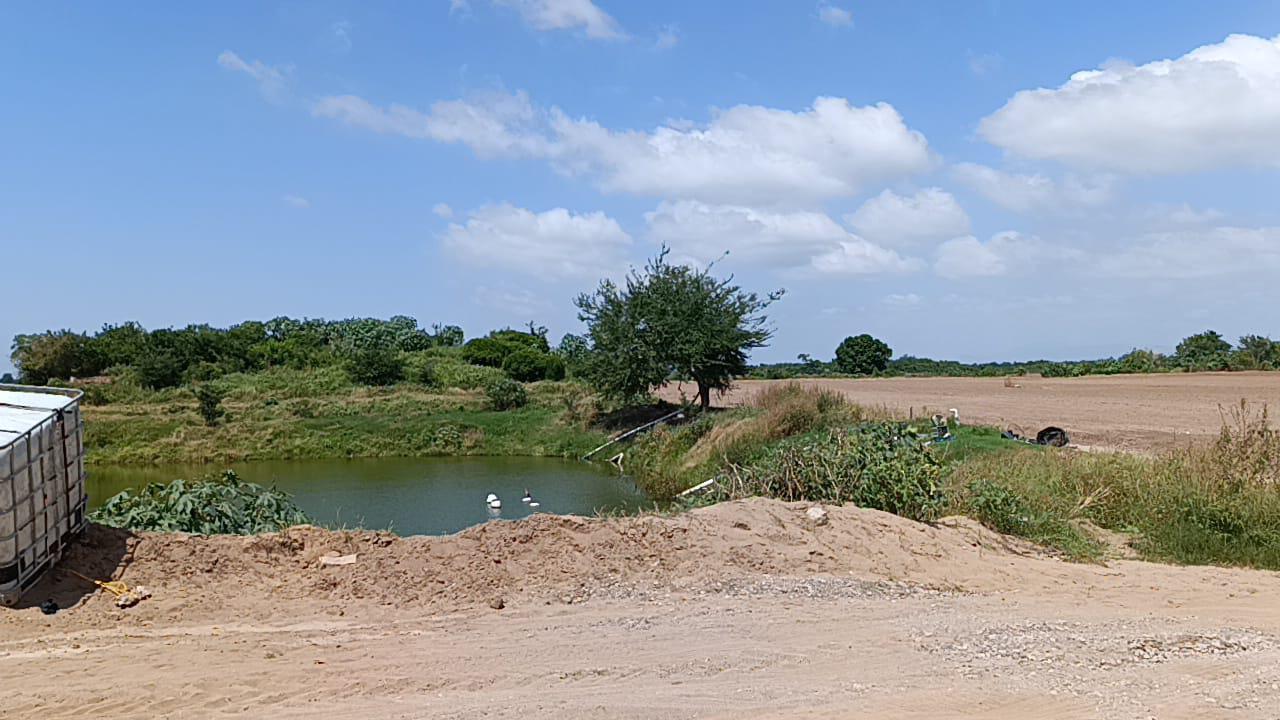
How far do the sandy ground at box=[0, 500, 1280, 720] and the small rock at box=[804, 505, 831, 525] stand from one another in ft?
0.22

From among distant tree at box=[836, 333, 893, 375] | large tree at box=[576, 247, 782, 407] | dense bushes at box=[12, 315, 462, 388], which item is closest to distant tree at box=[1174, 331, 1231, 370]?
distant tree at box=[836, 333, 893, 375]

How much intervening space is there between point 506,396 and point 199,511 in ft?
91.8

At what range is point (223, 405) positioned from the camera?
3784 cm

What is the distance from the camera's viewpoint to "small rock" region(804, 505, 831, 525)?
9.48 metres

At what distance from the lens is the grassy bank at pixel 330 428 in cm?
3306

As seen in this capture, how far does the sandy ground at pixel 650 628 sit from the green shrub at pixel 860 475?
2.37ft

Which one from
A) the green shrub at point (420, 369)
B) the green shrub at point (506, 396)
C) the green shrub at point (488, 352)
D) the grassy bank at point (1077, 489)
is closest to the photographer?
the grassy bank at point (1077, 489)

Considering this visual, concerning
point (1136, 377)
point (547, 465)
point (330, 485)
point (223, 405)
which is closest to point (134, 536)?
point (330, 485)

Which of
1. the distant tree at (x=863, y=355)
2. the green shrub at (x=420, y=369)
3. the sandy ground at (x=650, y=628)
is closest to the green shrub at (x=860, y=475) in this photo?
the sandy ground at (x=650, y=628)

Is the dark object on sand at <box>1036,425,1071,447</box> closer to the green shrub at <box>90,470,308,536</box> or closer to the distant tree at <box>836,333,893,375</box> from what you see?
the green shrub at <box>90,470,308,536</box>

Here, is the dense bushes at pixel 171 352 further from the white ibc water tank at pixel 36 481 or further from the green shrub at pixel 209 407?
the white ibc water tank at pixel 36 481

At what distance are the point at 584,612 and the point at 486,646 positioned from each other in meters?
1.07

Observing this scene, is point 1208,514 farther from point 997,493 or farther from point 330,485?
point 330,485

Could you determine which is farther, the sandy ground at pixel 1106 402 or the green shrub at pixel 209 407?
the green shrub at pixel 209 407
